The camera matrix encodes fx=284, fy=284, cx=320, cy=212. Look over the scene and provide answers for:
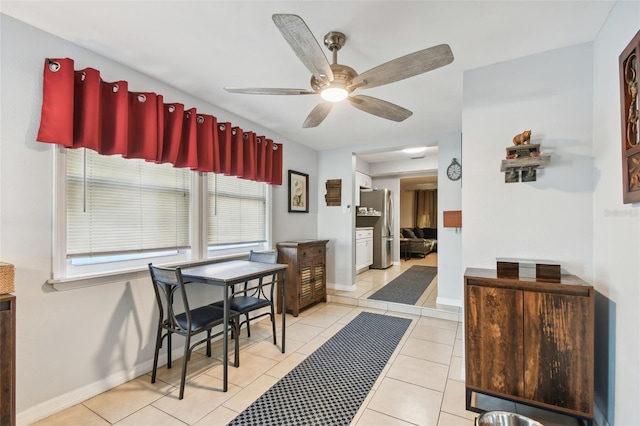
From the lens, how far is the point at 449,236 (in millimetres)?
3836

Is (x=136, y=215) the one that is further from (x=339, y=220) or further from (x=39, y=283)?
(x=339, y=220)

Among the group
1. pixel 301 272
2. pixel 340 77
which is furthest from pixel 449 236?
pixel 340 77

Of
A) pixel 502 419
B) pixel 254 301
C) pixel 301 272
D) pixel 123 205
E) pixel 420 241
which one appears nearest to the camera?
pixel 502 419

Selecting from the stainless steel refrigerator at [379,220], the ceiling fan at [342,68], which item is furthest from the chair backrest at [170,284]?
the stainless steel refrigerator at [379,220]

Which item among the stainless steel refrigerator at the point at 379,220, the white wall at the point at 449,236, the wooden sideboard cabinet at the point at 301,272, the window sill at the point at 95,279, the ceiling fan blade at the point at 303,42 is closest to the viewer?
the ceiling fan blade at the point at 303,42

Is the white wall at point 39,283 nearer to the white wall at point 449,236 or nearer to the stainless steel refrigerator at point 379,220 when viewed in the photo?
the white wall at point 449,236

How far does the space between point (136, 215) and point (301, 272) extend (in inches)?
80.0

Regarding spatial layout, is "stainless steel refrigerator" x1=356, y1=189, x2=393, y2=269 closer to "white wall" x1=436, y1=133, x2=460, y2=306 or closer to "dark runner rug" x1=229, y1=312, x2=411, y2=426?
"white wall" x1=436, y1=133, x2=460, y2=306

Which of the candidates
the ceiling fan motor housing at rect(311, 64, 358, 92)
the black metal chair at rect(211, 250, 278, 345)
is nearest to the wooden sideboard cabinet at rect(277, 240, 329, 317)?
the black metal chair at rect(211, 250, 278, 345)

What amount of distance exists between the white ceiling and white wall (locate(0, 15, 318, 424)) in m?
0.21

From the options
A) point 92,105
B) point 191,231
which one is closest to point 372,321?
point 191,231

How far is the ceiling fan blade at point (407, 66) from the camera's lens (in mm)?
1393

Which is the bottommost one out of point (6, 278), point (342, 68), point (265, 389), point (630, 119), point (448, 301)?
point (265, 389)

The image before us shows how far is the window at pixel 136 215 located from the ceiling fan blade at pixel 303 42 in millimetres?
1711
